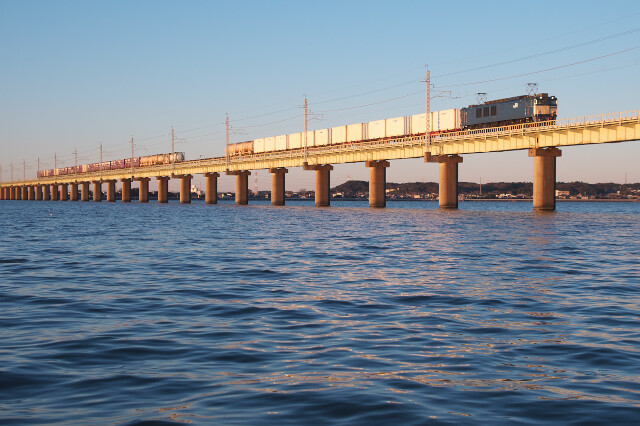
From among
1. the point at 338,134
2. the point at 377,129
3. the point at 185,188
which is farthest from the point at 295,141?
the point at 185,188

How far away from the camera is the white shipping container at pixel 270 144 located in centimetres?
12456

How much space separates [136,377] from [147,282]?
9.75 meters

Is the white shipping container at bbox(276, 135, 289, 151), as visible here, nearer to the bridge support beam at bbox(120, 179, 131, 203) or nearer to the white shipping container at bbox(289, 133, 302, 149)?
the white shipping container at bbox(289, 133, 302, 149)

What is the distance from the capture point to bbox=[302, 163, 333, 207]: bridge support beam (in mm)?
106438

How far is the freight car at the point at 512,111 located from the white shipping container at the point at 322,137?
33.1m

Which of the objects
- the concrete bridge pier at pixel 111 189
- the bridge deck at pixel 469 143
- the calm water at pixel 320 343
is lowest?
the calm water at pixel 320 343

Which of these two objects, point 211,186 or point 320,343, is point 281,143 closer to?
point 211,186

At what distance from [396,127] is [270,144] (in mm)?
39586

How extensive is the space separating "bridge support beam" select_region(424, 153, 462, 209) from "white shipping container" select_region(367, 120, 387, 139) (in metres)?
12.7

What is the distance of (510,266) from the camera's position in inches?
845

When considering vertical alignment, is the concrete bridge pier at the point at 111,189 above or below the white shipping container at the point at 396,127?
below

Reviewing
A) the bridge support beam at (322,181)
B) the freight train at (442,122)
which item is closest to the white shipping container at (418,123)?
the freight train at (442,122)

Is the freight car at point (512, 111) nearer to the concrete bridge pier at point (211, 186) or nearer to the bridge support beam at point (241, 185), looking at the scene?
the bridge support beam at point (241, 185)

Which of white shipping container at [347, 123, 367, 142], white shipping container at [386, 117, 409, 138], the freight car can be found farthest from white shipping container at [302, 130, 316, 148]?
the freight car
